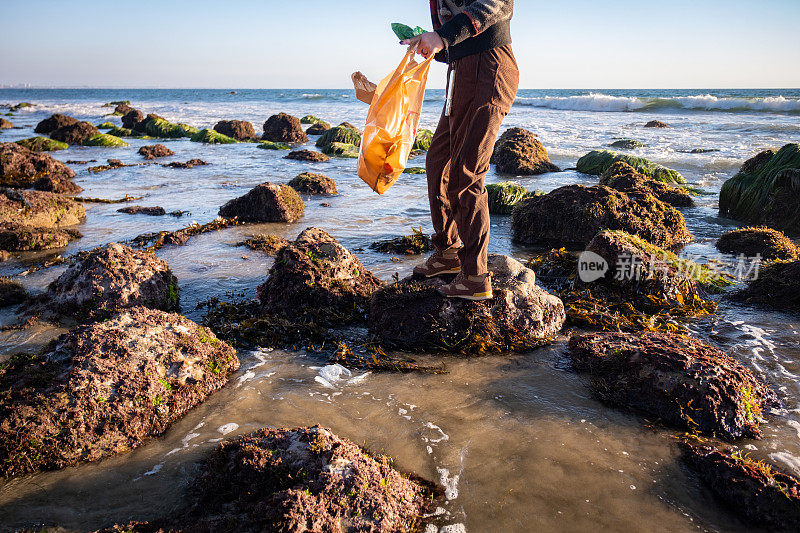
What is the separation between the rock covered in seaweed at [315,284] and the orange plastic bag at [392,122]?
1322 mm

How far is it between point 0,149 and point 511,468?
43.7 feet

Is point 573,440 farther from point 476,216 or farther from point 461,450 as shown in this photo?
point 476,216

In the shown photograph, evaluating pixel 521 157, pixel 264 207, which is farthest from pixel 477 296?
pixel 521 157

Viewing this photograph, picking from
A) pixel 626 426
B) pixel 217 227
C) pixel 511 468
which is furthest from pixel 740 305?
pixel 217 227

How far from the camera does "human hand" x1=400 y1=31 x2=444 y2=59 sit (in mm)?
2982

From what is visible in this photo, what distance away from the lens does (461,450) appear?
8.72ft

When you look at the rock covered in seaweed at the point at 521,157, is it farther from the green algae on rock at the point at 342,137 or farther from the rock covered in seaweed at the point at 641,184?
the green algae on rock at the point at 342,137

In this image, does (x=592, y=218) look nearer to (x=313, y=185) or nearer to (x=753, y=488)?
(x=753, y=488)

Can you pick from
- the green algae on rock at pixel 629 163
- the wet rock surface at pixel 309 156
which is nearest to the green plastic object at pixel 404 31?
the green algae on rock at pixel 629 163

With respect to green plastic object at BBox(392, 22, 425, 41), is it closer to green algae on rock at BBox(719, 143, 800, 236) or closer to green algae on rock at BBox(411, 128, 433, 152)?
green algae on rock at BBox(719, 143, 800, 236)

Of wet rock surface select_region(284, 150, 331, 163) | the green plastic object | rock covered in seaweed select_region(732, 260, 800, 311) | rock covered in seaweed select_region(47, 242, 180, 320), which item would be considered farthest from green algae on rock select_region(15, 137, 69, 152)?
rock covered in seaweed select_region(732, 260, 800, 311)

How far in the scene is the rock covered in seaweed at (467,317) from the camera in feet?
12.5

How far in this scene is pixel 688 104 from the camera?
107ft

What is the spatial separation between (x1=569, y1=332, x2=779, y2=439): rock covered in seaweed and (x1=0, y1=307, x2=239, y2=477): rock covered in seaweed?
105 inches
